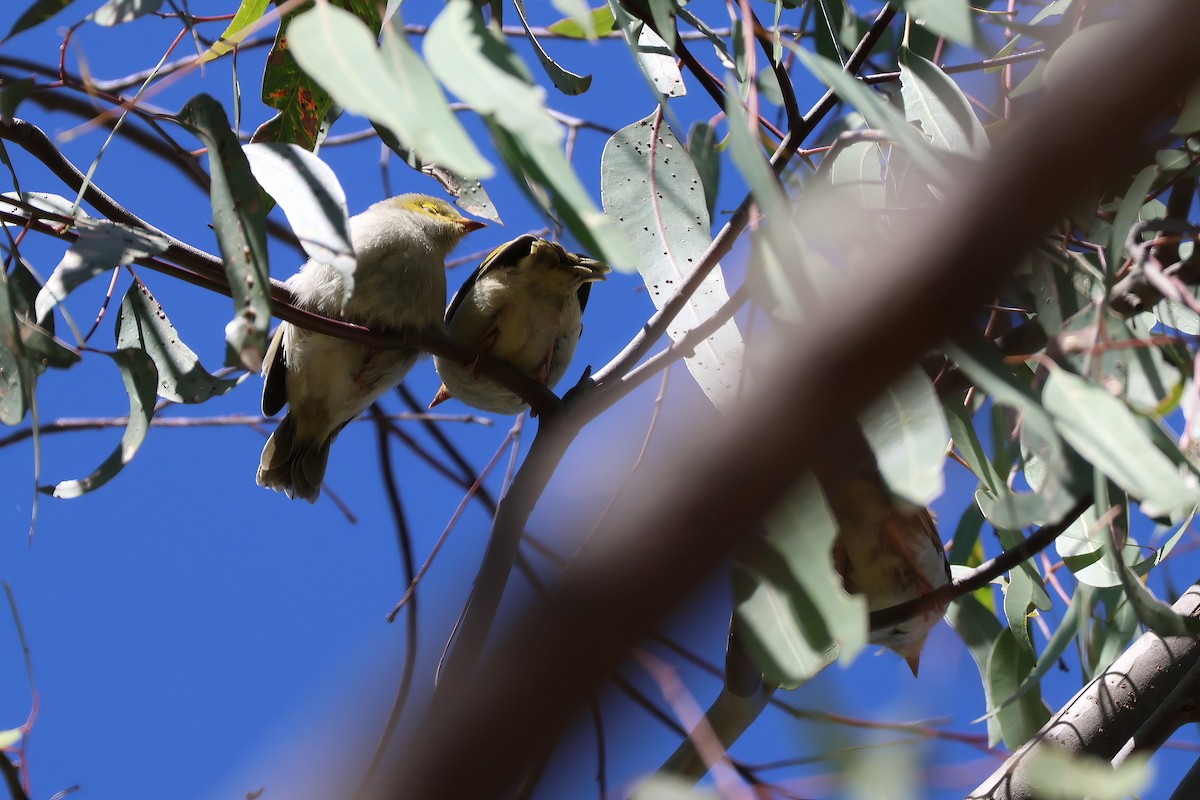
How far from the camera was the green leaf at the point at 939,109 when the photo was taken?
1562mm

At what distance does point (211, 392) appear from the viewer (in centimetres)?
181

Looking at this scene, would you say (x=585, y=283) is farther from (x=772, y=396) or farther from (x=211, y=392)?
(x=772, y=396)

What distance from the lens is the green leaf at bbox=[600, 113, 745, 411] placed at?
5.33ft

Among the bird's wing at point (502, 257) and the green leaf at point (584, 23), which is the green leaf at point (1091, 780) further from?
the bird's wing at point (502, 257)

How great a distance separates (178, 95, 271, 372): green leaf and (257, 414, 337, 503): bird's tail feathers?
1.16 meters

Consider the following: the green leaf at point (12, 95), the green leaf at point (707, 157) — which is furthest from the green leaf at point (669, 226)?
the green leaf at point (12, 95)

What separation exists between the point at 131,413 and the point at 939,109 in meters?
Answer: 1.24

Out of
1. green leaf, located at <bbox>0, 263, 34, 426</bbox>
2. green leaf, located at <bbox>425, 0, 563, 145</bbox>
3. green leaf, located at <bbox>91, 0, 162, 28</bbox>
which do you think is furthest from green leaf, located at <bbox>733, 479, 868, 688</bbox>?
green leaf, located at <bbox>91, 0, 162, 28</bbox>

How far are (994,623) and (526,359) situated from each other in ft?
3.76

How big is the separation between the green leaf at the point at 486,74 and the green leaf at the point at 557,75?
68cm

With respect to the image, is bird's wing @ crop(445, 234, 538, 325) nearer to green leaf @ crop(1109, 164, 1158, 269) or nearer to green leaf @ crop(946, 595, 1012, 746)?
green leaf @ crop(946, 595, 1012, 746)

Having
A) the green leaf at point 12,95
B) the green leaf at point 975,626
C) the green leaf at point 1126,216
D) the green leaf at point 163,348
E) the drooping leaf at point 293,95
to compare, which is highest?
the drooping leaf at point 293,95

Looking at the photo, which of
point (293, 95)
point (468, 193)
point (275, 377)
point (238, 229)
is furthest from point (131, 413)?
point (275, 377)

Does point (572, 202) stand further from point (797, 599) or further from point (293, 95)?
point (293, 95)
